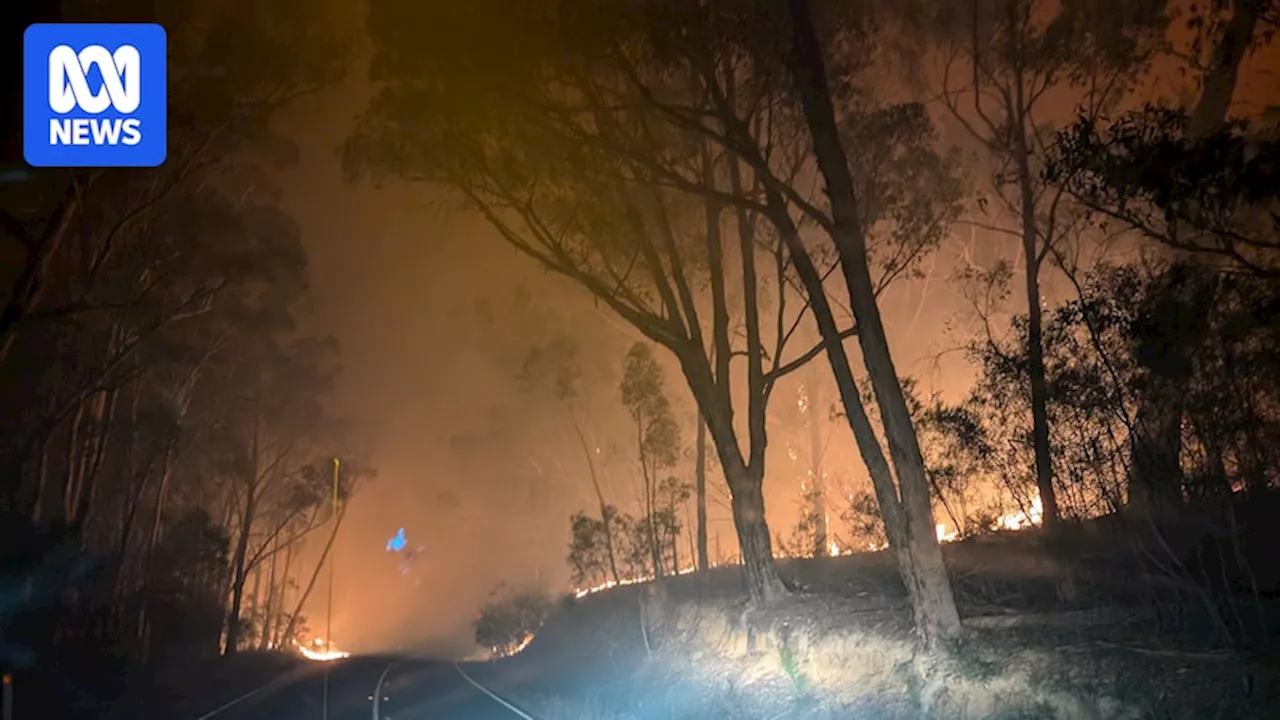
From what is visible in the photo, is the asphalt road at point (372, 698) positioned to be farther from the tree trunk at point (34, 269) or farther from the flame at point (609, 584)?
the tree trunk at point (34, 269)

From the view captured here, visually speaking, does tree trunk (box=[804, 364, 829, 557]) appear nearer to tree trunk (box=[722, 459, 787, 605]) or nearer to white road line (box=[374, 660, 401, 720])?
white road line (box=[374, 660, 401, 720])

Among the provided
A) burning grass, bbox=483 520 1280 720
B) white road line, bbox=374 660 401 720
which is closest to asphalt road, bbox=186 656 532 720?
white road line, bbox=374 660 401 720

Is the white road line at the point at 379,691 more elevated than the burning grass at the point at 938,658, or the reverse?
the burning grass at the point at 938,658

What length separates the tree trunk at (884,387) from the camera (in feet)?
35.3

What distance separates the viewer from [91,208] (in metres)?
18.4

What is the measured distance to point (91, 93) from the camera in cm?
1126

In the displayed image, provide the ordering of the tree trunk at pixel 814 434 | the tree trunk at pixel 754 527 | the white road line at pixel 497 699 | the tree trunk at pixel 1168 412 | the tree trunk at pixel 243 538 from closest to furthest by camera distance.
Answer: the tree trunk at pixel 1168 412 < the tree trunk at pixel 754 527 < the white road line at pixel 497 699 < the tree trunk at pixel 814 434 < the tree trunk at pixel 243 538

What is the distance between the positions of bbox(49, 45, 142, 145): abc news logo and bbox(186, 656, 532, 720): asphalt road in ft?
32.2

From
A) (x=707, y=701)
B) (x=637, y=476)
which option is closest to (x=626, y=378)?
(x=637, y=476)

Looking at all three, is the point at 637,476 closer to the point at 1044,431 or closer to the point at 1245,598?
the point at 1044,431

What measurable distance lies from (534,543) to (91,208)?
153 feet

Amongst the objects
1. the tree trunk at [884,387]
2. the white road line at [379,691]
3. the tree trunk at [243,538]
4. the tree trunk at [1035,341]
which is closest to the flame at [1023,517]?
the tree trunk at [1035,341]

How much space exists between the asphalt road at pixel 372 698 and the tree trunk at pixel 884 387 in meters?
7.66

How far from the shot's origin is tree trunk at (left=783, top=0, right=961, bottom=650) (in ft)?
35.3
